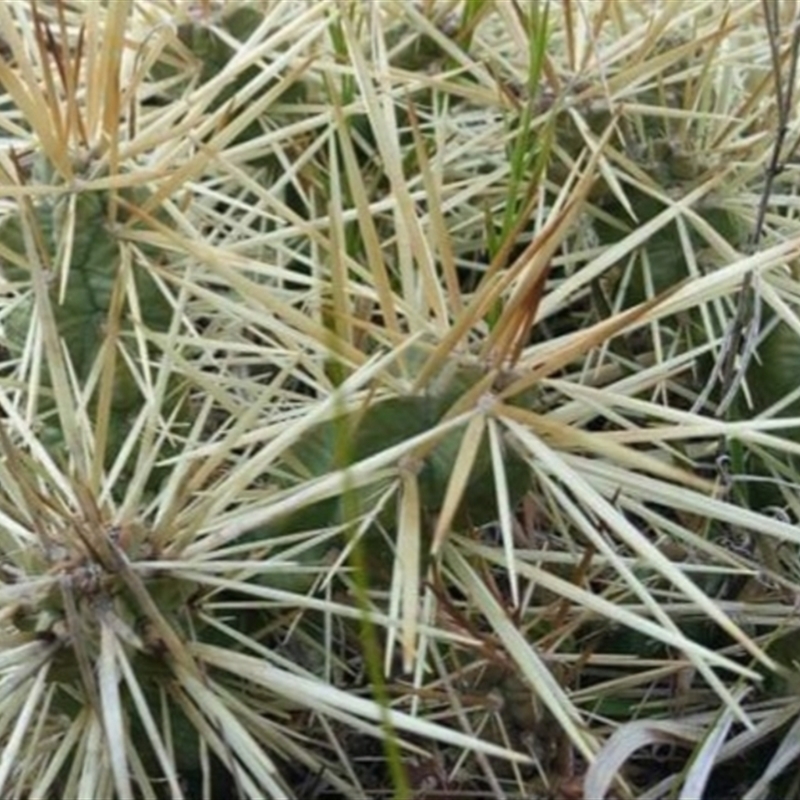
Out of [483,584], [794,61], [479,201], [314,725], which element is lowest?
[314,725]

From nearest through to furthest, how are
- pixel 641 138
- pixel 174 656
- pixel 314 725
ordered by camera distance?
pixel 174 656 < pixel 314 725 < pixel 641 138

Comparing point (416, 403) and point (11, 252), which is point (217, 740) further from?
point (11, 252)

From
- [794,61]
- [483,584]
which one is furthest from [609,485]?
[794,61]

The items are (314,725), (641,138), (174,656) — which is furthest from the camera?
(641,138)

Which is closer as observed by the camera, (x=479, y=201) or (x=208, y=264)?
(x=208, y=264)

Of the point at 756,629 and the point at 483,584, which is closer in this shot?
the point at 483,584

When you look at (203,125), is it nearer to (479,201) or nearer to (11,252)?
(11,252)

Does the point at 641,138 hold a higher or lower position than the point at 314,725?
higher

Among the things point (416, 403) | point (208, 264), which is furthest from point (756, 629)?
point (208, 264)

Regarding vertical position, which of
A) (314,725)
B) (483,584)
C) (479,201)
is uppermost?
(479,201)
